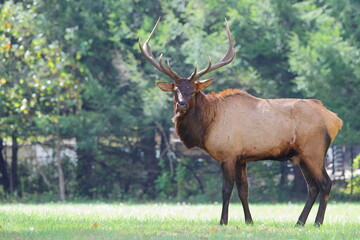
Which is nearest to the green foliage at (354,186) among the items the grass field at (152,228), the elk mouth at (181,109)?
the grass field at (152,228)

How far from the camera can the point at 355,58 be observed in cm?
1934

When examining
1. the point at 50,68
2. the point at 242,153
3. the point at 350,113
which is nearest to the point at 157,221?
the point at 242,153

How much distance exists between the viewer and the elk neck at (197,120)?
11.8m

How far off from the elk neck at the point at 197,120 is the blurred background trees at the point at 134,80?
836cm

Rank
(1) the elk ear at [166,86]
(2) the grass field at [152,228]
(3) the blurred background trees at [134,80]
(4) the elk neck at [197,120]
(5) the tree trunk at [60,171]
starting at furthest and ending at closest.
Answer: (5) the tree trunk at [60,171]
(3) the blurred background trees at [134,80]
(1) the elk ear at [166,86]
(4) the elk neck at [197,120]
(2) the grass field at [152,228]

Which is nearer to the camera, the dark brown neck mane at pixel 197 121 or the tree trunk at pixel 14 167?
the dark brown neck mane at pixel 197 121

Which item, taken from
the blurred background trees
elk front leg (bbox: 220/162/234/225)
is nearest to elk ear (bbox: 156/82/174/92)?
elk front leg (bbox: 220/162/234/225)

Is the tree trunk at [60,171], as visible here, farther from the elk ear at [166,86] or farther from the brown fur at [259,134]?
the brown fur at [259,134]

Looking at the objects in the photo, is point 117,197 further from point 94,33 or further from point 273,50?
point 273,50

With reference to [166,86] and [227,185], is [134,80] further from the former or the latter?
[227,185]

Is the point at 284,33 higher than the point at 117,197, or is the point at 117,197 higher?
the point at 284,33

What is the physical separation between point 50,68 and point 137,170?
4.27 m

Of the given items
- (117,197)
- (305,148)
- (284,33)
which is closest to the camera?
(305,148)

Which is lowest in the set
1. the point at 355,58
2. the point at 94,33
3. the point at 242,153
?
the point at 242,153
